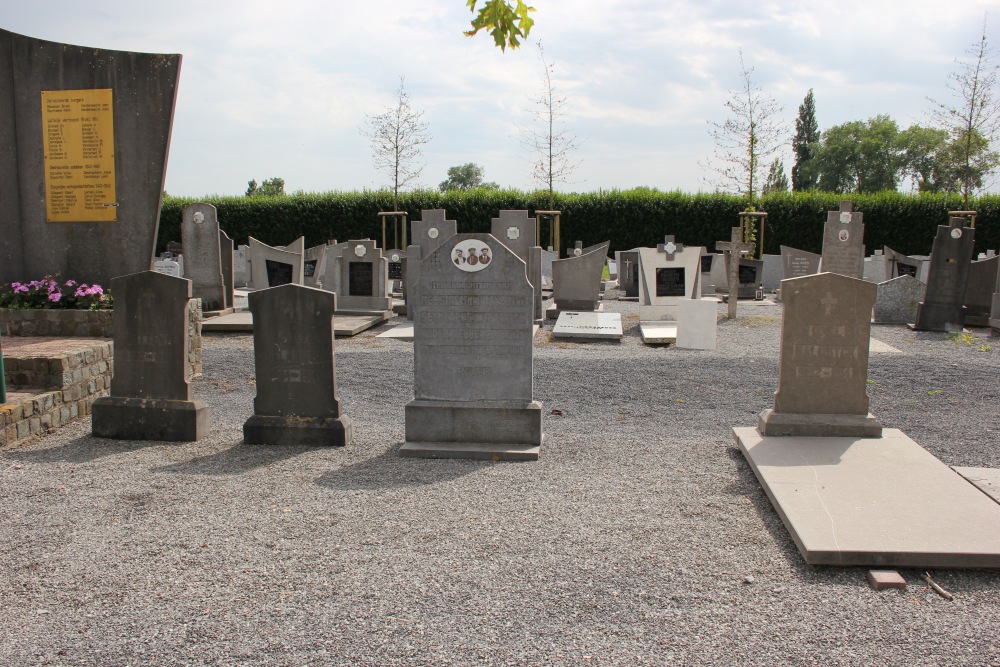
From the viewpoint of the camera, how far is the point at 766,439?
16.5 feet

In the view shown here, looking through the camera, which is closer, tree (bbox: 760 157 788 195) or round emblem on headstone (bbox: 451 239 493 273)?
round emblem on headstone (bbox: 451 239 493 273)

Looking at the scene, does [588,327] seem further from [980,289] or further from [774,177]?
[774,177]

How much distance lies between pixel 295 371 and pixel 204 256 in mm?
8555

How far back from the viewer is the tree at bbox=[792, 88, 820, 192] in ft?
203

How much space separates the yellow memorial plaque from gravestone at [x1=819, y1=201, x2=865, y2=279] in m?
12.8

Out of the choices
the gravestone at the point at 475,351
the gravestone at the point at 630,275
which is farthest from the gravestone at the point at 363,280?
the gravestone at the point at 475,351

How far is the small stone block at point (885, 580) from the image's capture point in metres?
3.11

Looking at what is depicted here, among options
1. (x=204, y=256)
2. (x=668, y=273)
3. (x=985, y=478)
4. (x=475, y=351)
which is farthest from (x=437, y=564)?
(x=204, y=256)

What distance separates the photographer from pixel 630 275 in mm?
17328

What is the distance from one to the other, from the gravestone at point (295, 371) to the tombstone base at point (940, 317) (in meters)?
10.2

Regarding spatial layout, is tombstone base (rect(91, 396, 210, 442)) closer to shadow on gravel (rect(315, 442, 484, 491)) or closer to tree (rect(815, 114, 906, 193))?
shadow on gravel (rect(315, 442, 484, 491))

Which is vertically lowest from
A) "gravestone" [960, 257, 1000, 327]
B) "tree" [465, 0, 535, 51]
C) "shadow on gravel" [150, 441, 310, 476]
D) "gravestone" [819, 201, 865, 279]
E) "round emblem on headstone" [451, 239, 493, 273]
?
"shadow on gravel" [150, 441, 310, 476]

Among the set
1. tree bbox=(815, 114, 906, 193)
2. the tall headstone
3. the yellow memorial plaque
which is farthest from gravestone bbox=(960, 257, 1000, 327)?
tree bbox=(815, 114, 906, 193)

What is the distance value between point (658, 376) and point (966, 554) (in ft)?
15.1
